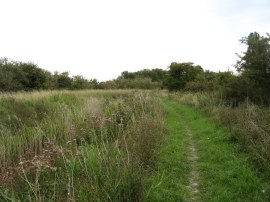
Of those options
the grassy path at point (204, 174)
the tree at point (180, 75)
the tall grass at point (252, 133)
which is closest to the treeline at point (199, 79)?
the tree at point (180, 75)

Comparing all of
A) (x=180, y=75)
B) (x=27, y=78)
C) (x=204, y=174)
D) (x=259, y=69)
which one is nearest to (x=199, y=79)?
(x=180, y=75)

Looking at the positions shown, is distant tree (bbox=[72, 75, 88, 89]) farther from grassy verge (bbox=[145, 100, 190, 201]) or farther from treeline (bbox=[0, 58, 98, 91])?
grassy verge (bbox=[145, 100, 190, 201])

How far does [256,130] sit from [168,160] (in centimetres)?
253

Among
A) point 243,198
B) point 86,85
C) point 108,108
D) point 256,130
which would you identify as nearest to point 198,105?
point 108,108

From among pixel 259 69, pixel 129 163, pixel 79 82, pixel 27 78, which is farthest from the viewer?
pixel 79 82

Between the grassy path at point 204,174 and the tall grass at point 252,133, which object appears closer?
the grassy path at point 204,174

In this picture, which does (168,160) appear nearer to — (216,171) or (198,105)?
(216,171)

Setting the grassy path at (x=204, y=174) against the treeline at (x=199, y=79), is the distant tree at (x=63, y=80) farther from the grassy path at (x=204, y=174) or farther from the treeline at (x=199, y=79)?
the grassy path at (x=204, y=174)

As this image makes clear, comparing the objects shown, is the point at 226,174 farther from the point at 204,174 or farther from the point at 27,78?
the point at 27,78

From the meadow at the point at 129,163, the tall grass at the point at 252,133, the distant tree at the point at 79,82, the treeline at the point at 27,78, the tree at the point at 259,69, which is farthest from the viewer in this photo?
the distant tree at the point at 79,82

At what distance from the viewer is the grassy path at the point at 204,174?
6344 mm

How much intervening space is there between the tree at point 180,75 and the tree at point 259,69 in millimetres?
30187

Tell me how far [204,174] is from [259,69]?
34.9 feet

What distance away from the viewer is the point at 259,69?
1691 cm
